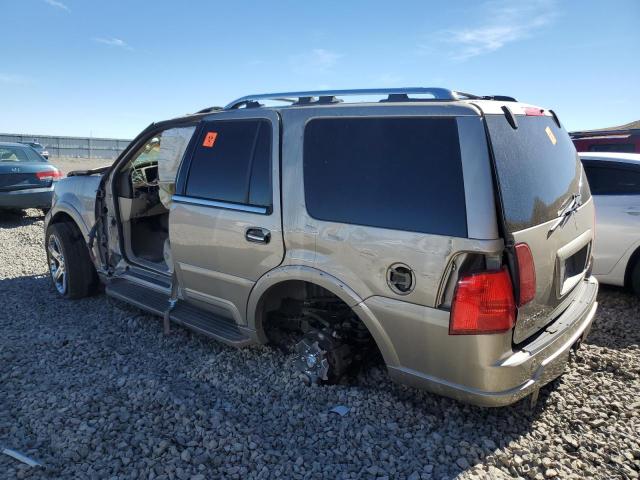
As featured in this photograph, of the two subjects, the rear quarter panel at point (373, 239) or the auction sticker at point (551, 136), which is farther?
the auction sticker at point (551, 136)

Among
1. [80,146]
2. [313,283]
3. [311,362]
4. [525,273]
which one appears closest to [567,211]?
[525,273]

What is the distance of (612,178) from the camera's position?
516 cm

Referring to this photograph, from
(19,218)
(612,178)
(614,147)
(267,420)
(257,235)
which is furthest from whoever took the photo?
(19,218)

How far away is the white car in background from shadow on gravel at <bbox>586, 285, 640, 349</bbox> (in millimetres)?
165

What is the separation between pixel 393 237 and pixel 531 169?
85 centimetres

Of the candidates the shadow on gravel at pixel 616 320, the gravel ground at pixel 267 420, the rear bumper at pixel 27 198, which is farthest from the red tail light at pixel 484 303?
the rear bumper at pixel 27 198

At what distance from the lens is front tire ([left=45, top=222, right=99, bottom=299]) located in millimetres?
5035

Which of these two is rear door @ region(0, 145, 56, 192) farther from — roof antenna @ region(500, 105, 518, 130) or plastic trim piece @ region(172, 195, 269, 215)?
roof antenna @ region(500, 105, 518, 130)

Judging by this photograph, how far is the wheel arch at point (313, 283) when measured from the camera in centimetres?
277

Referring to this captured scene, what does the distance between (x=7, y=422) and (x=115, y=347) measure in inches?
43.2

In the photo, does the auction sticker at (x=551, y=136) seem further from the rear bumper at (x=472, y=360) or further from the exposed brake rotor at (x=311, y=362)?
the exposed brake rotor at (x=311, y=362)

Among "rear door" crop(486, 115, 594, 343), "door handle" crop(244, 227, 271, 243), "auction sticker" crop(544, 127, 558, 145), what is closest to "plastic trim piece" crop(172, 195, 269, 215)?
"door handle" crop(244, 227, 271, 243)

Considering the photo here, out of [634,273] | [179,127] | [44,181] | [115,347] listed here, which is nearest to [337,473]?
[115,347]

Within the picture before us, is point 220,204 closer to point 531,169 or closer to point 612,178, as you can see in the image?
point 531,169
